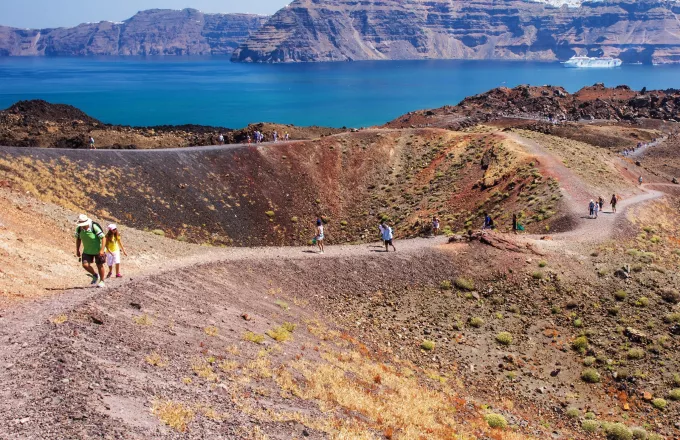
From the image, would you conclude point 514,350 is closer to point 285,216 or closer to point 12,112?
point 285,216

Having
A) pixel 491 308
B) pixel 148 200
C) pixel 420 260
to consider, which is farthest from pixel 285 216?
pixel 491 308

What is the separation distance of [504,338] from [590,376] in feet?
13.2

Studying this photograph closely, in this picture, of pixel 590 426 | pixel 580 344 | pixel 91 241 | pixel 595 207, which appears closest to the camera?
pixel 91 241

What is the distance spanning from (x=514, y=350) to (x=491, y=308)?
3.20 metres

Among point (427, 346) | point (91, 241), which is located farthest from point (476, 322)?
point (91, 241)

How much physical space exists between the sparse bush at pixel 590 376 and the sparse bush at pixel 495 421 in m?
5.90

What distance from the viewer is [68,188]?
41.3 m

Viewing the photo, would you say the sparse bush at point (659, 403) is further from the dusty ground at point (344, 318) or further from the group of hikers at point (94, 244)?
the group of hikers at point (94, 244)

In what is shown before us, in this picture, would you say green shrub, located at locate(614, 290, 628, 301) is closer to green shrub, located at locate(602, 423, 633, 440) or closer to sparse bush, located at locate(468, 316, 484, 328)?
sparse bush, located at locate(468, 316, 484, 328)

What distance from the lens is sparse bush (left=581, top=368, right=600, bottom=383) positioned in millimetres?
23125

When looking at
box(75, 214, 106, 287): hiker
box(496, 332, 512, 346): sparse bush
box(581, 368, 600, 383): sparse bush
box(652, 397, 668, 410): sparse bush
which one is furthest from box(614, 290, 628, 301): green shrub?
box(75, 214, 106, 287): hiker

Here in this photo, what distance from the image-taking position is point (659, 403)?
21.6 meters

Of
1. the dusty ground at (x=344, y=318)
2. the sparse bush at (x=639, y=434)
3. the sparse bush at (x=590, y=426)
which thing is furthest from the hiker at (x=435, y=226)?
the sparse bush at (x=639, y=434)

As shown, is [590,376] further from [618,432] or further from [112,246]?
[112,246]
